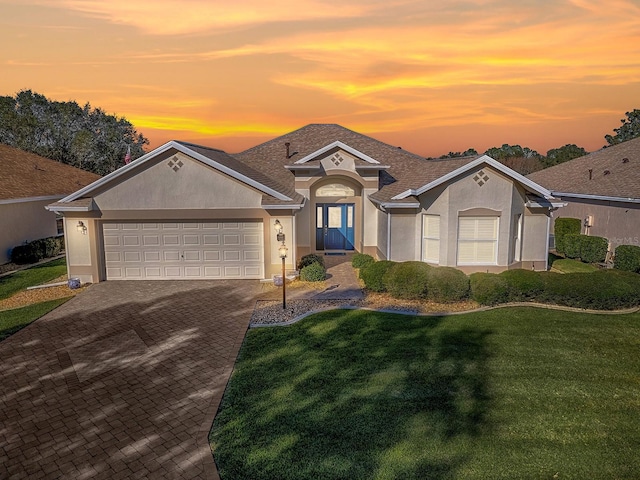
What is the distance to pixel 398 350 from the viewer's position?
1097cm

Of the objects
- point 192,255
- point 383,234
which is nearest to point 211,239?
point 192,255

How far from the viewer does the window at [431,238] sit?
18.3m

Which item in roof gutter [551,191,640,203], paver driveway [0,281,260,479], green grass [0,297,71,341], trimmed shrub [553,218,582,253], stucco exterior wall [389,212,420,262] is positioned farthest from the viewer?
trimmed shrub [553,218,582,253]

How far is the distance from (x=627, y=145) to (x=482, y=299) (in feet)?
73.1

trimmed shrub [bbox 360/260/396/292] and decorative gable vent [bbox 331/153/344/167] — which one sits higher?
decorative gable vent [bbox 331/153/344/167]

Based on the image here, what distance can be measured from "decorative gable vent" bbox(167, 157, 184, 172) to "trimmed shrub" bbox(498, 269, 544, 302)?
12521 millimetres

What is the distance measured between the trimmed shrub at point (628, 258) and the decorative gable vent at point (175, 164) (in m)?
18.6

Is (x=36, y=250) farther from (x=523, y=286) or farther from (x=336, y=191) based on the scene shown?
(x=523, y=286)

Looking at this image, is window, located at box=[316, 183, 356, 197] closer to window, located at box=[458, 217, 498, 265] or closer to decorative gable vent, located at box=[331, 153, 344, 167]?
decorative gable vent, located at box=[331, 153, 344, 167]

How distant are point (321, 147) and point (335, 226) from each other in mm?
5131

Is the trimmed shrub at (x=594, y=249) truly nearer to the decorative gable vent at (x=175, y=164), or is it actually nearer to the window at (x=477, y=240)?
the window at (x=477, y=240)

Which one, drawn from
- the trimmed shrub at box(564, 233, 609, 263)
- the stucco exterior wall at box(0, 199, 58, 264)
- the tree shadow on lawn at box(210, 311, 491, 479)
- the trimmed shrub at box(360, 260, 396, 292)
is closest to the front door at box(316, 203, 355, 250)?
the trimmed shrub at box(360, 260, 396, 292)

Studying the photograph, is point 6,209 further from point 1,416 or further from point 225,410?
point 225,410

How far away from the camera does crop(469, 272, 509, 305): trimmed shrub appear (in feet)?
47.4
